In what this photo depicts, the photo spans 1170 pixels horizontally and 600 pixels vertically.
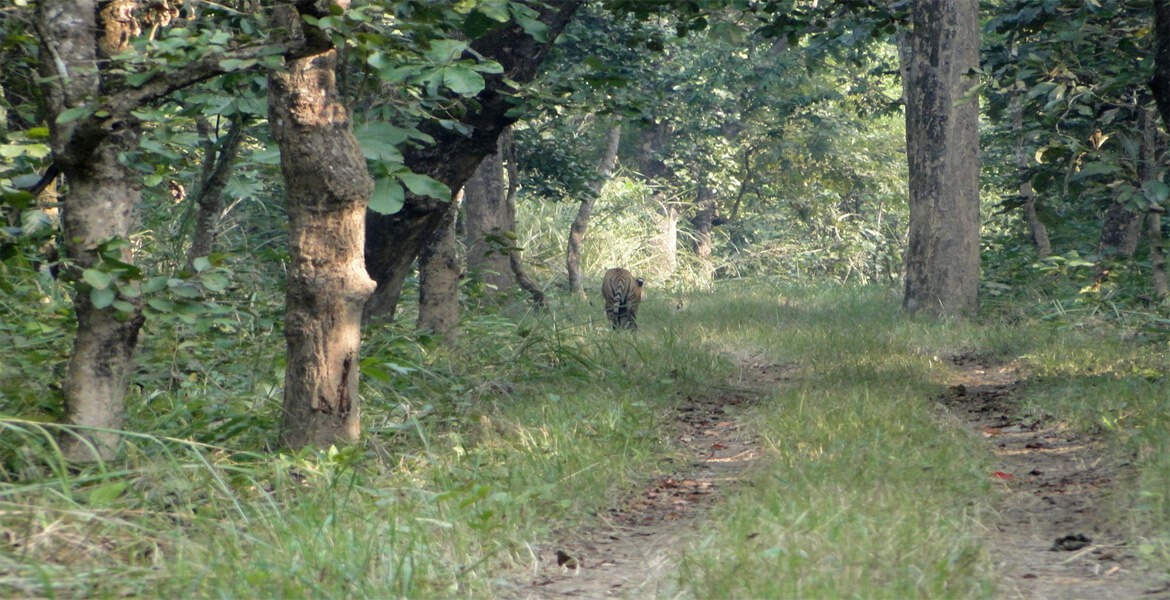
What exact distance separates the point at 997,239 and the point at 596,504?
591 inches

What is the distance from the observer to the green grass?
402cm

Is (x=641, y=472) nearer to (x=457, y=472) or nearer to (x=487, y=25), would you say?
(x=457, y=472)

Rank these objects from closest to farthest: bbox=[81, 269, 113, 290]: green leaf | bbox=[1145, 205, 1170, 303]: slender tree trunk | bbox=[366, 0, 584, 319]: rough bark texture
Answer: bbox=[81, 269, 113, 290]: green leaf → bbox=[366, 0, 584, 319]: rough bark texture → bbox=[1145, 205, 1170, 303]: slender tree trunk

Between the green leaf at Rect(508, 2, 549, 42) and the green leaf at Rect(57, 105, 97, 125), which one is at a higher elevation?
the green leaf at Rect(508, 2, 549, 42)

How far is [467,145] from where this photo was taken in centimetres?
849

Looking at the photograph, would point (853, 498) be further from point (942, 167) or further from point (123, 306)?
point (942, 167)

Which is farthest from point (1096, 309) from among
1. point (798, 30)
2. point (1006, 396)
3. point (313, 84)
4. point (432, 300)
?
point (313, 84)

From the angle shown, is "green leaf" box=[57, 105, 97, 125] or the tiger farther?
the tiger

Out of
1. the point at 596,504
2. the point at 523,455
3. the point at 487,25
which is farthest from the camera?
the point at 487,25

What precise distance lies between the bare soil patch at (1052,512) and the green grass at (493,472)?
4.7 inches

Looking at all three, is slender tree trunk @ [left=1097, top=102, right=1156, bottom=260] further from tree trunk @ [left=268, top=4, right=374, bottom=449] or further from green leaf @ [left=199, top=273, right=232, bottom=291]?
green leaf @ [left=199, top=273, right=232, bottom=291]

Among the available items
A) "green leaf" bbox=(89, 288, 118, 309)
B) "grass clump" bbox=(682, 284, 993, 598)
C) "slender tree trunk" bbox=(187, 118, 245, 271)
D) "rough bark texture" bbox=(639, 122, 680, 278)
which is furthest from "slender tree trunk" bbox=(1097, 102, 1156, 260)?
"rough bark texture" bbox=(639, 122, 680, 278)

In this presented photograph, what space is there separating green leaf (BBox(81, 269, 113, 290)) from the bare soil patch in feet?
11.3

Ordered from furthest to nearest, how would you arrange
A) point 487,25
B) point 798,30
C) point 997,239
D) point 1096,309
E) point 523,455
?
1. point 997,239
2. point 1096,309
3. point 798,30
4. point 487,25
5. point 523,455
